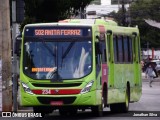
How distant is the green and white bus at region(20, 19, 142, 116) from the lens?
1978cm

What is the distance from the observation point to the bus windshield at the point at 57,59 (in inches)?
787

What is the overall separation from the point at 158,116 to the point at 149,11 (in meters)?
78.0

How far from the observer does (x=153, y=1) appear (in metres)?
102

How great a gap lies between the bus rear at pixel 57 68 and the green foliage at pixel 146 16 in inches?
3003

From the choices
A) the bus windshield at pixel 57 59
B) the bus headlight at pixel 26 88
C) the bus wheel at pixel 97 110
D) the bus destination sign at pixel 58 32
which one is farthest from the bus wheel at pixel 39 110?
the bus destination sign at pixel 58 32

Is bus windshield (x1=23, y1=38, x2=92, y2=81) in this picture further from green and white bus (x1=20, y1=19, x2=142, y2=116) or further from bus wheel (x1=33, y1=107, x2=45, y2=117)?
bus wheel (x1=33, y1=107, x2=45, y2=117)

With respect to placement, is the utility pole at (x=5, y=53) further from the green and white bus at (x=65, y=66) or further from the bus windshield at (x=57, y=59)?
the bus windshield at (x=57, y=59)

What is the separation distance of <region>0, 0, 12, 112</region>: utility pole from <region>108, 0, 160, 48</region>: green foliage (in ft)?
243

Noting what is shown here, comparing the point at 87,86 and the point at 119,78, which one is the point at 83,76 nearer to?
the point at 87,86

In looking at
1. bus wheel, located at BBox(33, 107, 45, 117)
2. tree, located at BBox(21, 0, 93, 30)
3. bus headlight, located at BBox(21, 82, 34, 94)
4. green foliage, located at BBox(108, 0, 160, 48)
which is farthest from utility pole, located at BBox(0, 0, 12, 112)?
→ green foliage, located at BBox(108, 0, 160, 48)

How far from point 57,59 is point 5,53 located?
3.19m

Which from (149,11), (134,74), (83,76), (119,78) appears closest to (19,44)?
(83,76)

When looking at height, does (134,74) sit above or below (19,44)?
below

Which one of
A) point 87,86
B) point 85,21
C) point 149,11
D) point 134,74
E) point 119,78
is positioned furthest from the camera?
point 149,11
